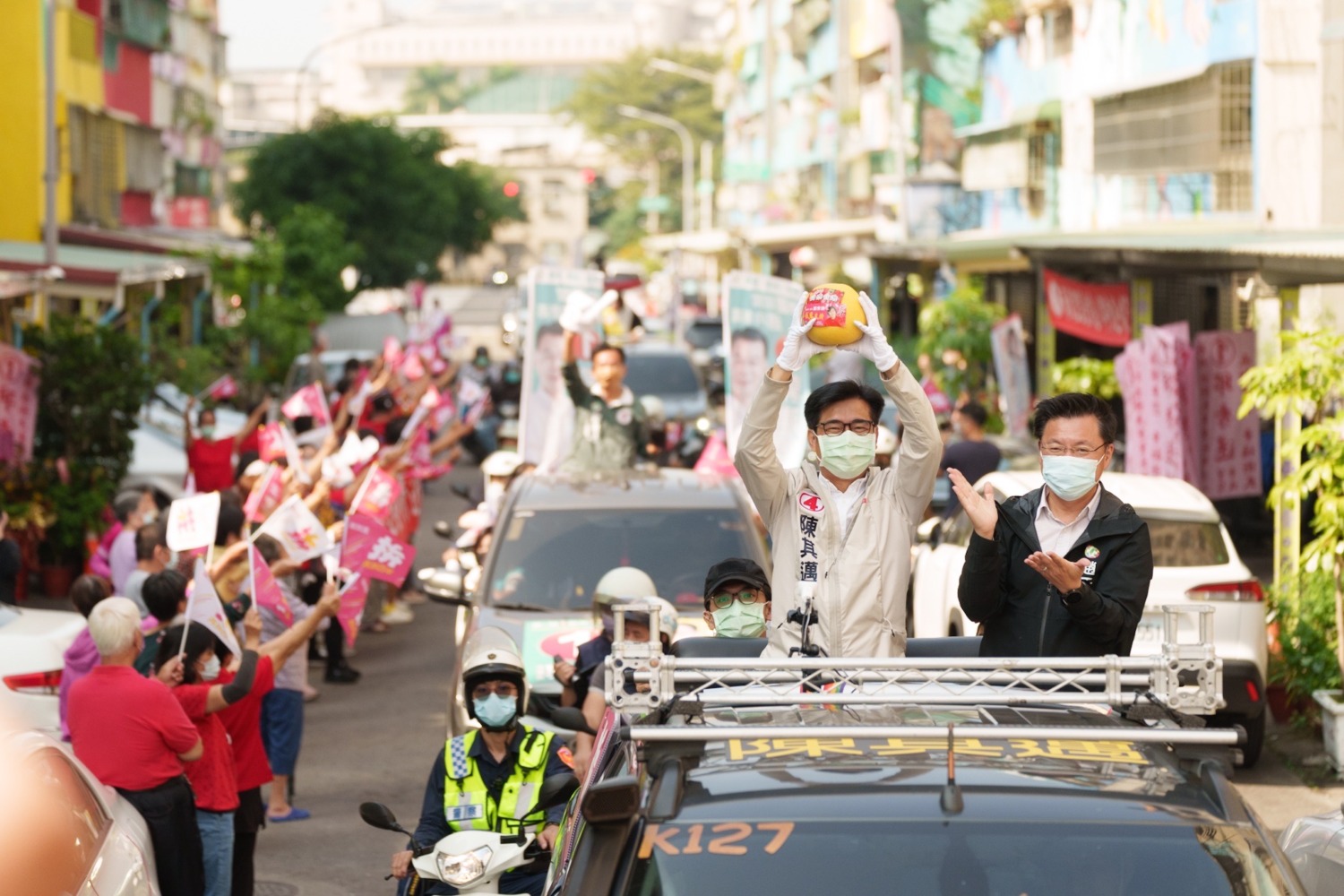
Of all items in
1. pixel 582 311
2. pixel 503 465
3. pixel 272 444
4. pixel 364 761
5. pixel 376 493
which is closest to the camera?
pixel 376 493

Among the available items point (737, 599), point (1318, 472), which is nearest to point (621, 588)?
point (737, 599)

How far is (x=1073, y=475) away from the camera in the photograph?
5.10 m

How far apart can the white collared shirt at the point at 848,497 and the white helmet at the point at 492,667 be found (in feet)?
3.79

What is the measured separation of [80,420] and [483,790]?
12.5 m

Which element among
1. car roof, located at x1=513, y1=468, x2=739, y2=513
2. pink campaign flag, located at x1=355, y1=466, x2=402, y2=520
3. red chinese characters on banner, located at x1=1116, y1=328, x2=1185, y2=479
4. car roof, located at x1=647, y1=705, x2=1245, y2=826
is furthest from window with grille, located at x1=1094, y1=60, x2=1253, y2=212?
car roof, located at x1=647, y1=705, x2=1245, y2=826

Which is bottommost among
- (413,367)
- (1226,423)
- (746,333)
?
(1226,423)

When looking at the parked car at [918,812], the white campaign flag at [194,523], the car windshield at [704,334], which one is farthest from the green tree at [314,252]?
the parked car at [918,812]

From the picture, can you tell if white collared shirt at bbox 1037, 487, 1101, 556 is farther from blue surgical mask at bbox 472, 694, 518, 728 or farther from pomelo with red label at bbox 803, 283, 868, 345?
blue surgical mask at bbox 472, 694, 518, 728

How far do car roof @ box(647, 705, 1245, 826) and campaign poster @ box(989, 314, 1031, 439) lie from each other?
18.1 m

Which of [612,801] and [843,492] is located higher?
[843,492]

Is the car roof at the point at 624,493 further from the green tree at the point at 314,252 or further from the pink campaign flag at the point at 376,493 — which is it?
the green tree at the point at 314,252

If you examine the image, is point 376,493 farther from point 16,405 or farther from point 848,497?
point 16,405

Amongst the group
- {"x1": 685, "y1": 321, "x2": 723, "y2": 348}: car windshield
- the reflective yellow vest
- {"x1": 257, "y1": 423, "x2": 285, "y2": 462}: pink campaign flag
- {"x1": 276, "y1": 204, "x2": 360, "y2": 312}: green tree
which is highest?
{"x1": 276, "y1": 204, "x2": 360, "y2": 312}: green tree

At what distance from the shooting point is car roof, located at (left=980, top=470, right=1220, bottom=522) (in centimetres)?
1072
